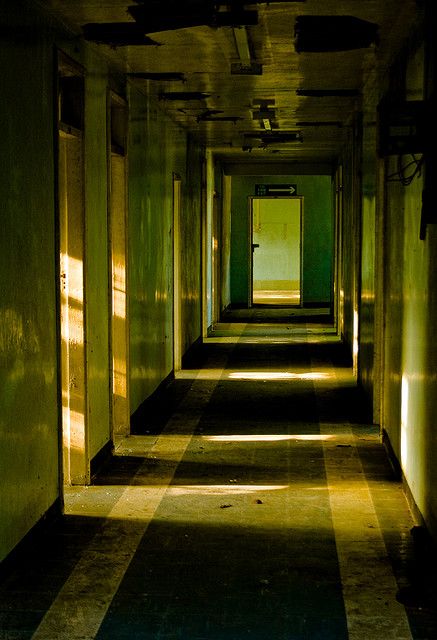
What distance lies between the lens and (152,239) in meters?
9.10

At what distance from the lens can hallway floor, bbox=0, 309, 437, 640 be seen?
3.98 metres

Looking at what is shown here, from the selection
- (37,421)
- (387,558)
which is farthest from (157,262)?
(387,558)

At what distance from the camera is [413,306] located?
5.63 meters

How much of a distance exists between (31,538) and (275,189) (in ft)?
52.6

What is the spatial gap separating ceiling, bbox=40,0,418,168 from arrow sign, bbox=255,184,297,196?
961 centimetres

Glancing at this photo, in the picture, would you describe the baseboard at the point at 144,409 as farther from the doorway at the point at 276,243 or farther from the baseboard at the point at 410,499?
the doorway at the point at 276,243

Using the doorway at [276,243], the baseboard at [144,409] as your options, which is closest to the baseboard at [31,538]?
the baseboard at [144,409]

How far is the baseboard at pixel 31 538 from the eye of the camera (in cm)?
446

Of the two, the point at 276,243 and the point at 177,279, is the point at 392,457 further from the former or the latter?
the point at 276,243

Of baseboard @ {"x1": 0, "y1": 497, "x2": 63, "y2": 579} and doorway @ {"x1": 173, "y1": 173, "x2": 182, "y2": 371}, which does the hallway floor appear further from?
doorway @ {"x1": 173, "y1": 173, "x2": 182, "y2": 371}

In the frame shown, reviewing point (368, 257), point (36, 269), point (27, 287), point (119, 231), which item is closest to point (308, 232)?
point (368, 257)

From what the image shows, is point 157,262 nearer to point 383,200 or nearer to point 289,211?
point 383,200

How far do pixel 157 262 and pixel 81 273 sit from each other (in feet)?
11.3

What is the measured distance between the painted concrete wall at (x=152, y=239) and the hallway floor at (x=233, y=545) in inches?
27.0
